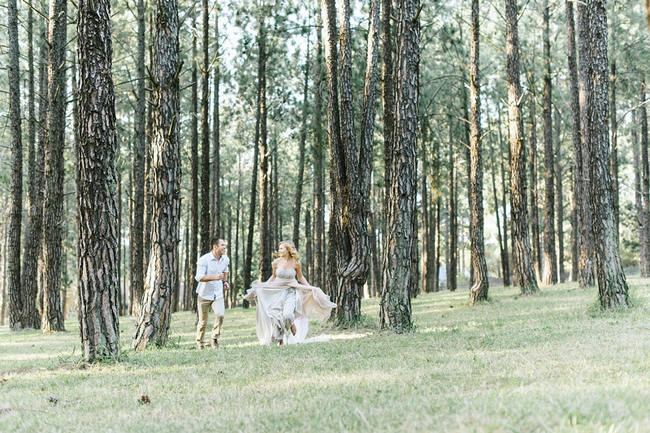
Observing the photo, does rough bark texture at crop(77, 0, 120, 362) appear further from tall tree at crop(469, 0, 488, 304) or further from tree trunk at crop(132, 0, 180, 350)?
tall tree at crop(469, 0, 488, 304)

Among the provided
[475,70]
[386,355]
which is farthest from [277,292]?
[475,70]

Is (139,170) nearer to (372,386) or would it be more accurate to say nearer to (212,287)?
(212,287)

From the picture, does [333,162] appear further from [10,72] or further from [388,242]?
[10,72]

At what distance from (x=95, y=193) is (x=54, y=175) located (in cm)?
894

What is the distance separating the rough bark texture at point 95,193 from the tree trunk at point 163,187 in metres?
2.63

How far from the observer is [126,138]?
30.8 m

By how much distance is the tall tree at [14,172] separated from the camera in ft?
58.4

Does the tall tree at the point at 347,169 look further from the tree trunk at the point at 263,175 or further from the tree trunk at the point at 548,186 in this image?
the tree trunk at the point at 548,186

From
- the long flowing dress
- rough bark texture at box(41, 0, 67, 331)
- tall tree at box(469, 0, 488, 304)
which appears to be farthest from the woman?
tall tree at box(469, 0, 488, 304)

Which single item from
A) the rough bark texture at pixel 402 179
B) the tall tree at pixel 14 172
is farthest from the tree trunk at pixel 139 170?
the rough bark texture at pixel 402 179

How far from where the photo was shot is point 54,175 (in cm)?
1633

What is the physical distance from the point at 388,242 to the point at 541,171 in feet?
109

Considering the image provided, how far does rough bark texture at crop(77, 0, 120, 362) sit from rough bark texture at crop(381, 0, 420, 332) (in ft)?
15.9

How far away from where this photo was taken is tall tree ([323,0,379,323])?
13.3m
